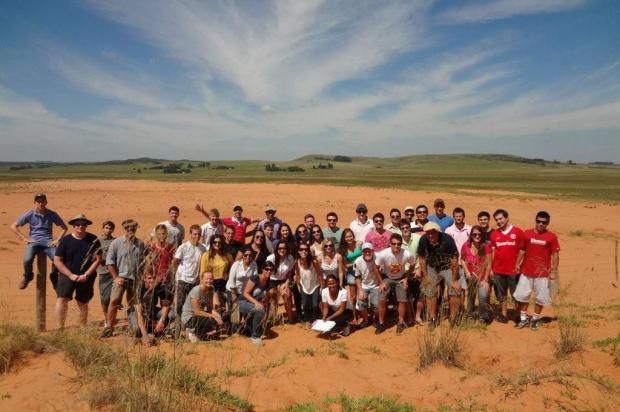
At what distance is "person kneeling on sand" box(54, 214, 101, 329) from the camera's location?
5.59 m

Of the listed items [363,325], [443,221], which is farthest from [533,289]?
[363,325]

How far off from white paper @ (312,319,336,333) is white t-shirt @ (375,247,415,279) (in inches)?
50.5

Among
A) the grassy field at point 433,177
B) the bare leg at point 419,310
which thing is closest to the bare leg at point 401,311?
→ the bare leg at point 419,310

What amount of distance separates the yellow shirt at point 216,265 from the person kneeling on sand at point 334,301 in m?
1.76

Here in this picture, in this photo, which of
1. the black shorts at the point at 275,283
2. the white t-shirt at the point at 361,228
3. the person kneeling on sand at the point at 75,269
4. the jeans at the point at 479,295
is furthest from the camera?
the white t-shirt at the point at 361,228

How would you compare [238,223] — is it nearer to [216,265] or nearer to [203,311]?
[216,265]

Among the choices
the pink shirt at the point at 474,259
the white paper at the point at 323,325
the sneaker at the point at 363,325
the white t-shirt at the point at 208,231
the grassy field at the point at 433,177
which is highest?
the grassy field at the point at 433,177

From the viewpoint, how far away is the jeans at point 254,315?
5926 mm

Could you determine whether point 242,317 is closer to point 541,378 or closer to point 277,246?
point 277,246

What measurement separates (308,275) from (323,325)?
2.94ft

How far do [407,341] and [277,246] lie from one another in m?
2.83

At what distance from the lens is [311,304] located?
21.9ft

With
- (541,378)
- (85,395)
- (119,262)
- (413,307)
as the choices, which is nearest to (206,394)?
(85,395)

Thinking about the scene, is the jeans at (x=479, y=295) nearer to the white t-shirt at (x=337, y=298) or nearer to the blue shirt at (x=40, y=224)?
the white t-shirt at (x=337, y=298)
